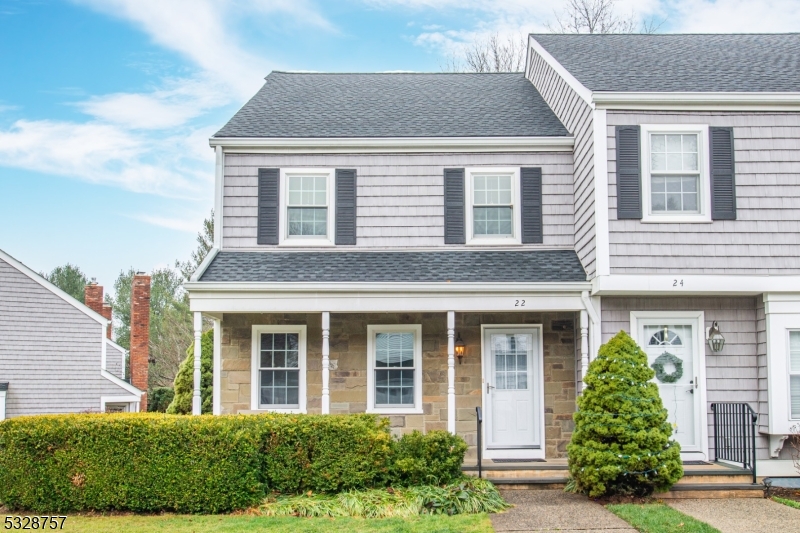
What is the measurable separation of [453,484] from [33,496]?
4.94m

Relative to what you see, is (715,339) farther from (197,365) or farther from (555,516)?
(197,365)

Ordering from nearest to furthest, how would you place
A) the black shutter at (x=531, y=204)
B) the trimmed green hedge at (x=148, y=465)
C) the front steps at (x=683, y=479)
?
1. the trimmed green hedge at (x=148, y=465)
2. the front steps at (x=683, y=479)
3. the black shutter at (x=531, y=204)

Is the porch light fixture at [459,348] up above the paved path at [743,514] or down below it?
above

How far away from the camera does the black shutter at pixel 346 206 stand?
1237 centimetres

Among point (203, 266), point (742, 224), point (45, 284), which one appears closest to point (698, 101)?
point (742, 224)

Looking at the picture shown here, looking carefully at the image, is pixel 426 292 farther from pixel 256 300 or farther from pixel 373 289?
pixel 256 300

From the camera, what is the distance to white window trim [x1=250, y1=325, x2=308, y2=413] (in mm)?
11773

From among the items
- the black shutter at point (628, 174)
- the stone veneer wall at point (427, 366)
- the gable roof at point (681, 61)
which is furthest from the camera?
the stone veneer wall at point (427, 366)

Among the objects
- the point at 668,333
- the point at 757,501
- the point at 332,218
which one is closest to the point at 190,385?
the point at 332,218

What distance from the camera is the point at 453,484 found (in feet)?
31.1

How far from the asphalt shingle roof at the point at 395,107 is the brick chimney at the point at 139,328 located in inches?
399

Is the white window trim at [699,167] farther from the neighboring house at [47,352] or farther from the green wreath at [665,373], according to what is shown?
the neighboring house at [47,352]

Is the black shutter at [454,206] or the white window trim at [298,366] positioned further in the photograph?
the black shutter at [454,206]

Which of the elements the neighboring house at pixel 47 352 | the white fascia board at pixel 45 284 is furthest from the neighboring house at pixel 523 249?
the neighboring house at pixel 47 352
